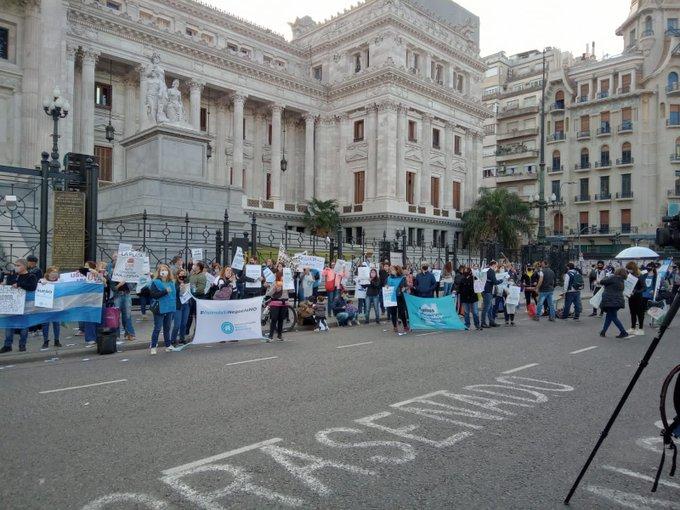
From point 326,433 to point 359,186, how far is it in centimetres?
4623

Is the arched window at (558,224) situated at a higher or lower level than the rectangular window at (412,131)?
lower

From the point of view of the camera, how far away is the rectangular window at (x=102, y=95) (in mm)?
40525

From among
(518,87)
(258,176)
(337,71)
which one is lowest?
(258,176)

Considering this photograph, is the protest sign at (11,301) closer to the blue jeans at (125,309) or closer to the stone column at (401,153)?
the blue jeans at (125,309)

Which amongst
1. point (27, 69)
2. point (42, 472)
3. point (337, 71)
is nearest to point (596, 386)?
point (42, 472)

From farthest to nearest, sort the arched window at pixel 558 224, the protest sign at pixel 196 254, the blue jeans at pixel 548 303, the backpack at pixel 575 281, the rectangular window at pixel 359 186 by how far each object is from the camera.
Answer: the arched window at pixel 558 224
the rectangular window at pixel 359 186
the backpack at pixel 575 281
the blue jeans at pixel 548 303
the protest sign at pixel 196 254

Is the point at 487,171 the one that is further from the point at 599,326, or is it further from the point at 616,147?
the point at 599,326

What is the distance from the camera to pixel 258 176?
4997cm

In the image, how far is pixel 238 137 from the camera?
150ft

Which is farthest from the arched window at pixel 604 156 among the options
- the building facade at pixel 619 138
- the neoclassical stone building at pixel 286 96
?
the neoclassical stone building at pixel 286 96

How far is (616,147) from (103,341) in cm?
6387

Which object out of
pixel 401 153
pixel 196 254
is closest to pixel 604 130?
pixel 401 153

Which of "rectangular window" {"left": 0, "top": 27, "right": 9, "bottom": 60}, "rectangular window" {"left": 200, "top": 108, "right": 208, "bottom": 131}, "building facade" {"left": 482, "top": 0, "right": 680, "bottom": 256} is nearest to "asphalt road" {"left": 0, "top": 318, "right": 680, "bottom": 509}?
"rectangular window" {"left": 0, "top": 27, "right": 9, "bottom": 60}

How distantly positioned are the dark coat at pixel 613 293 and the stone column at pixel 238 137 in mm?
35469
